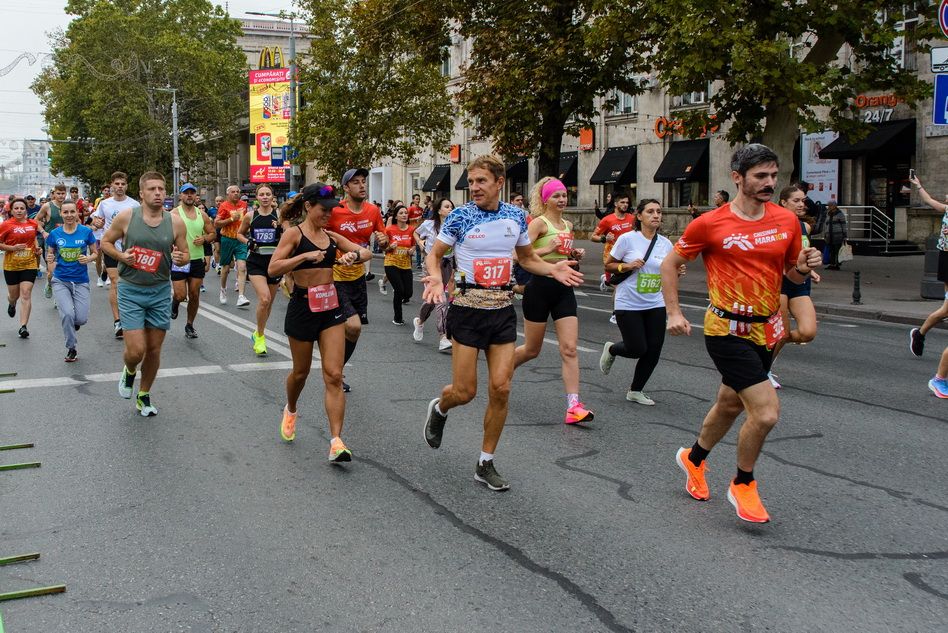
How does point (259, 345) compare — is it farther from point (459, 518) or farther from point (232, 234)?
point (459, 518)

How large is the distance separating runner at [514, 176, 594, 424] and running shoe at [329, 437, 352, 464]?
5.54 ft

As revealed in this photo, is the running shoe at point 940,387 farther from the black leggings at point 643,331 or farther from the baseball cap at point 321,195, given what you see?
the baseball cap at point 321,195

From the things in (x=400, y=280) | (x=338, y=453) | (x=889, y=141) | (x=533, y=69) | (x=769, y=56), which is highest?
(x=533, y=69)

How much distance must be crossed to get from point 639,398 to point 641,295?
884 mm

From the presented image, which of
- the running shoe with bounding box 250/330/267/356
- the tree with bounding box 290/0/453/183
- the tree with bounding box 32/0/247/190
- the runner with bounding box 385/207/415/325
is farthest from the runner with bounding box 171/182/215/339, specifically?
the tree with bounding box 32/0/247/190

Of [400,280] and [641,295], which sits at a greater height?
[641,295]

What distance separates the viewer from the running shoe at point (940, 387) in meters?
8.62

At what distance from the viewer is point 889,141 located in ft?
88.5

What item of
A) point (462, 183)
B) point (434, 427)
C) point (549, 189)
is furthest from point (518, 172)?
point (434, 427)

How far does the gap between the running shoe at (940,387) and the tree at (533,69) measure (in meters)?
15.1

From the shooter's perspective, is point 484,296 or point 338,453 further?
point 338,453

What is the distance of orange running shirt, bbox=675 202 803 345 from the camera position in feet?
16.5

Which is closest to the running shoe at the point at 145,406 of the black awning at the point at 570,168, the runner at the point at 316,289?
the runner at the point at 316,289

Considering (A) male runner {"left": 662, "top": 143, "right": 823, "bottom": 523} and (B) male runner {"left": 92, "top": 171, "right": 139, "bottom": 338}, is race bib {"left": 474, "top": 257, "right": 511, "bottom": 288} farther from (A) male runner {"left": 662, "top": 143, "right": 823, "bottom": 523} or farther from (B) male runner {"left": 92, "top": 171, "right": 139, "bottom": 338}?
(B) male runner {"left": 92, "top": 171, "right": 139, "bottom": 338}
